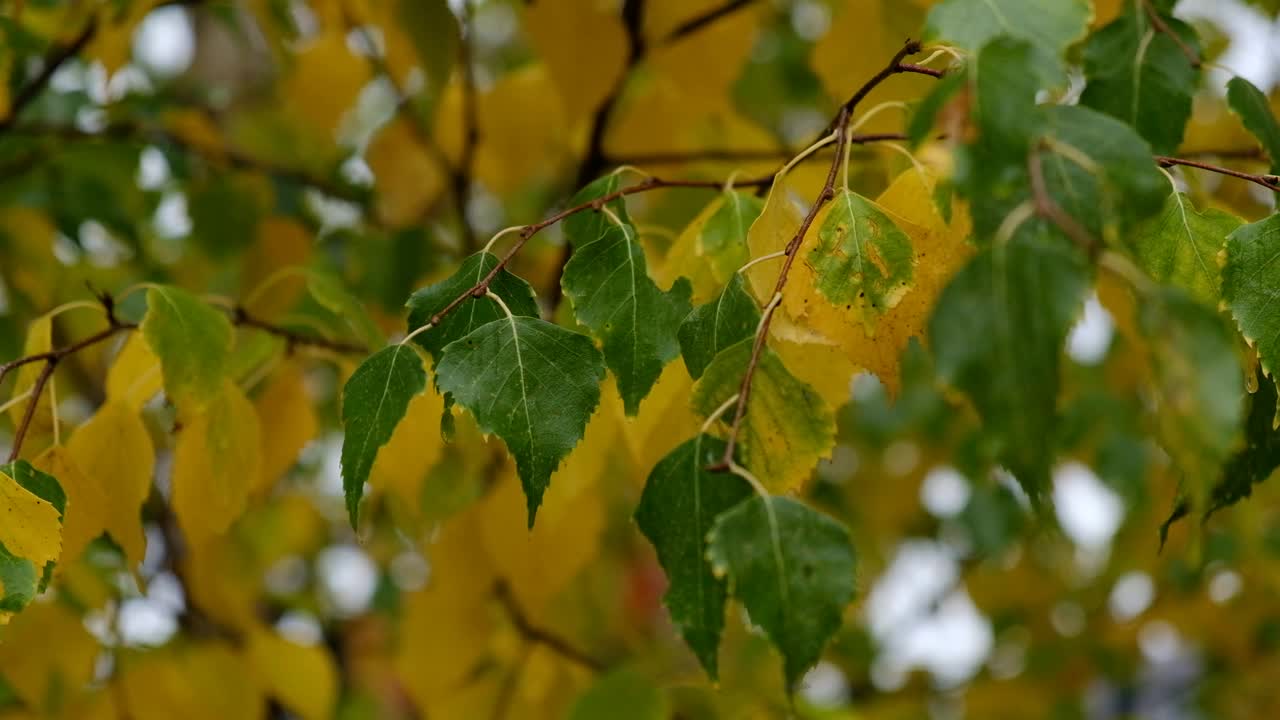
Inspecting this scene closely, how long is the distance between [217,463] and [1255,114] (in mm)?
701

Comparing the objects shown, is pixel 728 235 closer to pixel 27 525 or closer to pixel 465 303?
pixel 465 303

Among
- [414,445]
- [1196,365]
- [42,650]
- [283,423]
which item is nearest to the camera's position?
[1196,365]

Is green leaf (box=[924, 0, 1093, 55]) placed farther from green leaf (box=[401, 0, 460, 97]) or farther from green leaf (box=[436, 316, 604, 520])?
green leaf (box=[401, 0, 460, 97])

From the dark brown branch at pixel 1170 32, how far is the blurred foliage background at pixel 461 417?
109mm

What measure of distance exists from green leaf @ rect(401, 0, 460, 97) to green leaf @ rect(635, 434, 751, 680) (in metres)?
0.66

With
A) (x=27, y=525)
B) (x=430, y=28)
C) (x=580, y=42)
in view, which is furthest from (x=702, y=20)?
(x=27, y=525)

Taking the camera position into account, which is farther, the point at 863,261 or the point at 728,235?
the point at 728,235

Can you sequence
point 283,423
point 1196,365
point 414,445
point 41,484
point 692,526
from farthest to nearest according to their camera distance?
point 283,423, point 414,445, point 41,484, point 692,526, point 1196,365

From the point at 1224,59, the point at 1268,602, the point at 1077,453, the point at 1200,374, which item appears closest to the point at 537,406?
the point at 1200,374

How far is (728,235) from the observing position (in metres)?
0.66

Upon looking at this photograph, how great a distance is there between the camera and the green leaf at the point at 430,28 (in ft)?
3.41

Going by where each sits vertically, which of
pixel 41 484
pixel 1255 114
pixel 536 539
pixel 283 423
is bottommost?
pixel 536 539

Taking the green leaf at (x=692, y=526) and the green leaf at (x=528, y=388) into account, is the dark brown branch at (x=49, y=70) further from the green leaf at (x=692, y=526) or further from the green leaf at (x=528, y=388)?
the green leaf at (x=692, y=526)

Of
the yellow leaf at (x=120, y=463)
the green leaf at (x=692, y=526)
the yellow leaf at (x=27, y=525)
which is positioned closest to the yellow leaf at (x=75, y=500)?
the yellow leaf at (x=120, y=463)
